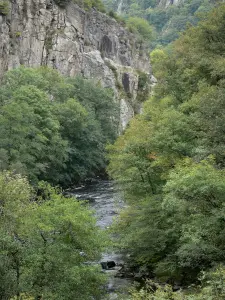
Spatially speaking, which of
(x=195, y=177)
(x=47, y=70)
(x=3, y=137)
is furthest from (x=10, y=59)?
(x=195, y=177)

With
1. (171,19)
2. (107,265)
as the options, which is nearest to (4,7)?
(107,265)

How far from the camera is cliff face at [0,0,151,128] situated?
78312mm

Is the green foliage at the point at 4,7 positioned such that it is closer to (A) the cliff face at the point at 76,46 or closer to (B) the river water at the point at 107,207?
(A) the cliff face at the point at 76,46

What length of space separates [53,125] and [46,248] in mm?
37363

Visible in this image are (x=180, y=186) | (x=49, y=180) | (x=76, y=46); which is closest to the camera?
(x=180, y=186)

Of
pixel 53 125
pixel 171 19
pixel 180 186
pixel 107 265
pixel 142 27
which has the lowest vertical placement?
pixel 107 265

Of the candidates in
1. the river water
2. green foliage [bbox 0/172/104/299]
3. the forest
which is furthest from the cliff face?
green foliage [bbox 0/172/104/299]

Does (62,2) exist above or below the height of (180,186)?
above

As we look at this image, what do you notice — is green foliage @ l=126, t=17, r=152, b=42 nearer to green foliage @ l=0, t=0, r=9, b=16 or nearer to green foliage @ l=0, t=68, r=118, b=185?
green foliage @ l=0, t=68, r=118, b=185

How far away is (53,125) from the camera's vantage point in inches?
2185

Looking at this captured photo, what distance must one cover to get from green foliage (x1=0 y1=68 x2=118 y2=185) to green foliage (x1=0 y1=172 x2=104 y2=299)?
21.4m

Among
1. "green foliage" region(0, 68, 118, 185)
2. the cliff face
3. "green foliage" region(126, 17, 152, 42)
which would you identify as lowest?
"green foliage" region(0, 68, 118, 185)

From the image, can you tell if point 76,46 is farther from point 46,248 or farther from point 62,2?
point 46,248

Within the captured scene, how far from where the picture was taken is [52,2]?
3354 inches
